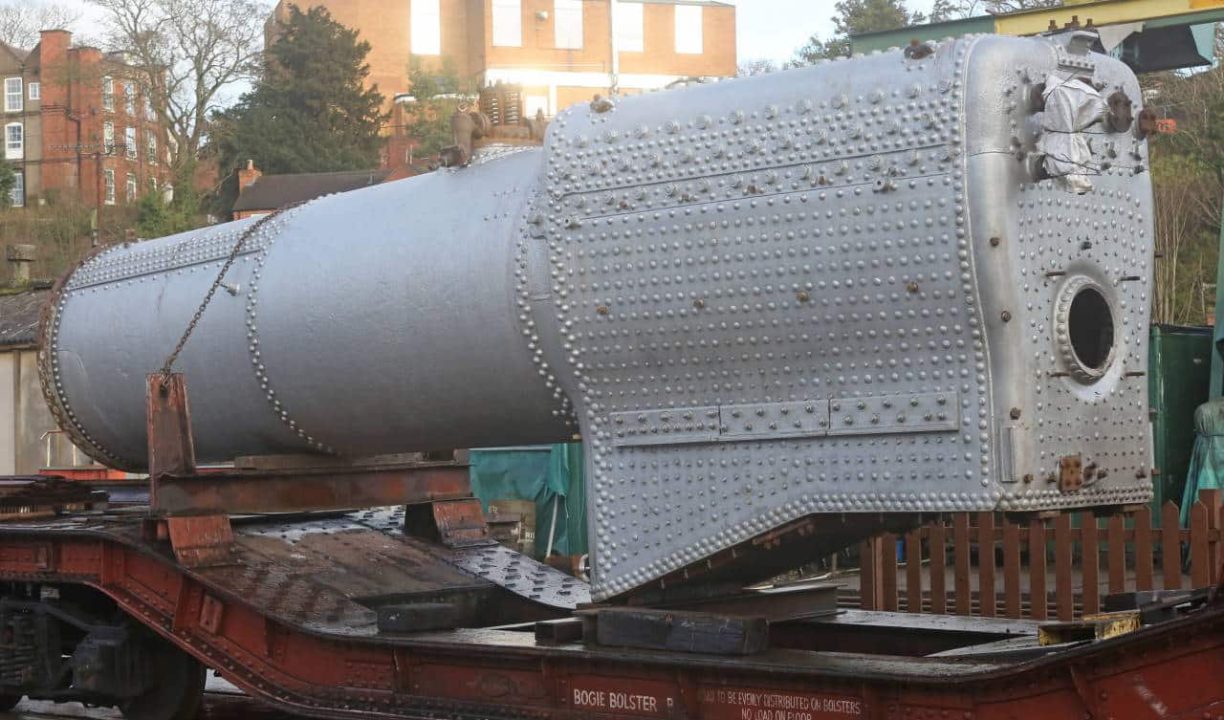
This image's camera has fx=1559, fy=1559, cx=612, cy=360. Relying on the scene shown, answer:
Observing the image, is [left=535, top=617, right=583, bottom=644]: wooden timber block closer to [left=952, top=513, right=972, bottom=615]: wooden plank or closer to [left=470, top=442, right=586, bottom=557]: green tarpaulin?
[left=952, top=513, right=972, bottom=615]: wooden plank

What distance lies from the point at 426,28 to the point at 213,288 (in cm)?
5731

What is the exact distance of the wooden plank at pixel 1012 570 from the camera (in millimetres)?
10586

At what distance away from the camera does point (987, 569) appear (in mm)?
10719

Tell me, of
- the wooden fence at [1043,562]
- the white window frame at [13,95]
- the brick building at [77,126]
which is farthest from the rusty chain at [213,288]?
the white window frame at [13,95]

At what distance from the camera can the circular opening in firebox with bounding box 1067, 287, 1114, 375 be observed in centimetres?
609

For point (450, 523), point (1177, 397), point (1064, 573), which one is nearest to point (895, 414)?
point (450, 523)

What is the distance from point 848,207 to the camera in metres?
5.93

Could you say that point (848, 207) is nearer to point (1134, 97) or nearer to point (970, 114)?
point (970, 114)

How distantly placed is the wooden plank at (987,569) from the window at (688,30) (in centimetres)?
5783

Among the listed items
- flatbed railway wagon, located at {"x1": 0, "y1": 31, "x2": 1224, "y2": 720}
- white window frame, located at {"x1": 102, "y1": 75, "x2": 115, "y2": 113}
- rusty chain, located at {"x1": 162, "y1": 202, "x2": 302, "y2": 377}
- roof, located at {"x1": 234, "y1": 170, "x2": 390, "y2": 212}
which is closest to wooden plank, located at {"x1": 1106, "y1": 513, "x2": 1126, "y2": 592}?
flatbed railway wagon, located at {"x1": 0, "y1": 31, "x2": 1224, "y2": 720}

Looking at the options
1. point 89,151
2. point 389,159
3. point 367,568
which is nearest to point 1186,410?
point 367,568

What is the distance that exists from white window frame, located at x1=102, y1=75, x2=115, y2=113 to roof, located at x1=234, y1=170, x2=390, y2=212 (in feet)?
34.5

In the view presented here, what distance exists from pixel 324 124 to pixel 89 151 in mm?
13087

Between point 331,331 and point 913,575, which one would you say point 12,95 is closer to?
point 913,575
